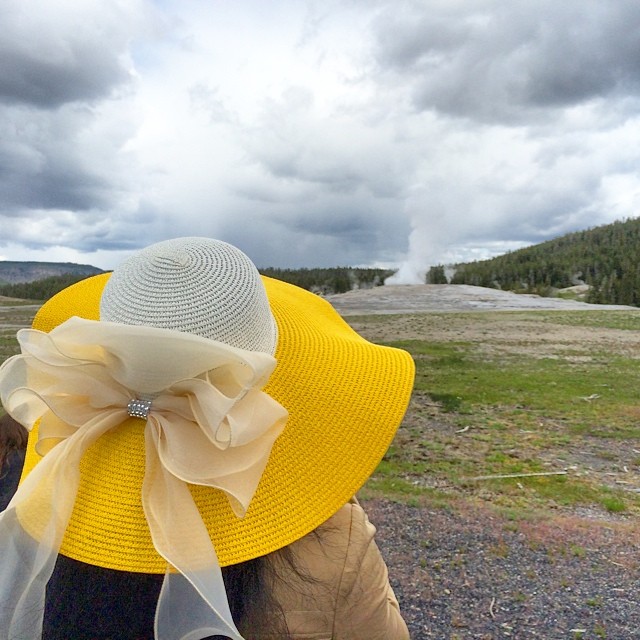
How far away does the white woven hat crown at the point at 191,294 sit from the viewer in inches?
45.9

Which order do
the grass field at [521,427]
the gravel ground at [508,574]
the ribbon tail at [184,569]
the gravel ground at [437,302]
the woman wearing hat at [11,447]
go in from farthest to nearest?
the gravel ground at [437,302] < the grass field at [521,427] < the gravel ground at [508,574] < the woman wearing hat at [11,447] < the ribbon tail at [184,569]

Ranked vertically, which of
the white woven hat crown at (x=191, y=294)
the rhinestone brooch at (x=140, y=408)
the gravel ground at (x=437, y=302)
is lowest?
the gravel ground at (x=437, y=302)

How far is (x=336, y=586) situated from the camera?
1241 millimetres

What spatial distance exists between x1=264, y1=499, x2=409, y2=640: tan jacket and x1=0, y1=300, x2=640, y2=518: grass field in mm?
5842

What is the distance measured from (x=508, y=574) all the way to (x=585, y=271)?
98.7m

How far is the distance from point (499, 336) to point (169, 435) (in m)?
24.4

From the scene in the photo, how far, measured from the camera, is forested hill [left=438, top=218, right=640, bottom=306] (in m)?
66.5

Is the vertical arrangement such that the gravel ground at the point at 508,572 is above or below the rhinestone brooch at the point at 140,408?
below

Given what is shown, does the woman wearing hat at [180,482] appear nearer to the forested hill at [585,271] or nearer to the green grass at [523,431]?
the green grass at [523,431]

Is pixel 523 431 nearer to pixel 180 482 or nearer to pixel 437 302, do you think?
pixel 180 482

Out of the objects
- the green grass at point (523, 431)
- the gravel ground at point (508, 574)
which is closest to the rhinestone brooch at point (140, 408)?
the gravel ground at point (508, 574)

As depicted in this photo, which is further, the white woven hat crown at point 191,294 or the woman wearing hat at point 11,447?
the woman wearing hat at point 11,447

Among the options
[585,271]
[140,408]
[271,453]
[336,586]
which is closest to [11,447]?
[140,408]

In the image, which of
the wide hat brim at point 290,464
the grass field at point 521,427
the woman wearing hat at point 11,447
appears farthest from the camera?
the grass field at point 521,427
